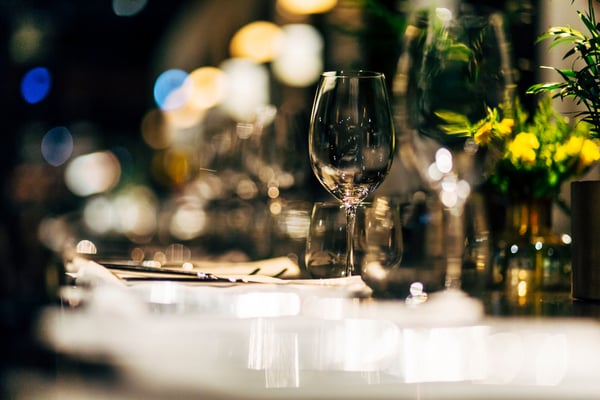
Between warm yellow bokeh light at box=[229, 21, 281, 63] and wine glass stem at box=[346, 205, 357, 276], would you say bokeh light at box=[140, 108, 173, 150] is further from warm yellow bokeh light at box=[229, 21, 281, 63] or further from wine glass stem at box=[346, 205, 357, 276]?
wine glass stem at box=[346, 205, 357, 276]

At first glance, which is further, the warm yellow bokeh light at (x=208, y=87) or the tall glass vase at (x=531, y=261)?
the warm yellow bokeh light at (x=208, y=87)

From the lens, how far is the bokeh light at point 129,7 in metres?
10.6

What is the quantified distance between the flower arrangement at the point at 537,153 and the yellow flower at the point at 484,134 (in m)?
0.02

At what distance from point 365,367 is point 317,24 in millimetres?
6022

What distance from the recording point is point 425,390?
1.35 feet

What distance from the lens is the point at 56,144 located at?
11.4m

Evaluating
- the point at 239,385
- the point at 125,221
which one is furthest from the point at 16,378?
the point at 125,221

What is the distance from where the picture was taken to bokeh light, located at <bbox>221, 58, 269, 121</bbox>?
736 centimetres

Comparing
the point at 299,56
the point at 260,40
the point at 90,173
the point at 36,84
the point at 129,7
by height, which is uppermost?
the point at 129,7

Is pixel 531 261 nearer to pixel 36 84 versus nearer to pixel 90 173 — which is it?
pixel 90 173

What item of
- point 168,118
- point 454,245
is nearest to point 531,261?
point 454,245

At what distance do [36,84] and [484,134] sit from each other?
9.88 m

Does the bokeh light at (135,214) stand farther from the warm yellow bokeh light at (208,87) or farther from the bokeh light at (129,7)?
the bokeh light at (129,7)

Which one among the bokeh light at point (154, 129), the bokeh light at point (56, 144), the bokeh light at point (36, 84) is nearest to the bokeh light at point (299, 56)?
the bokeh light at point (154, 129)
